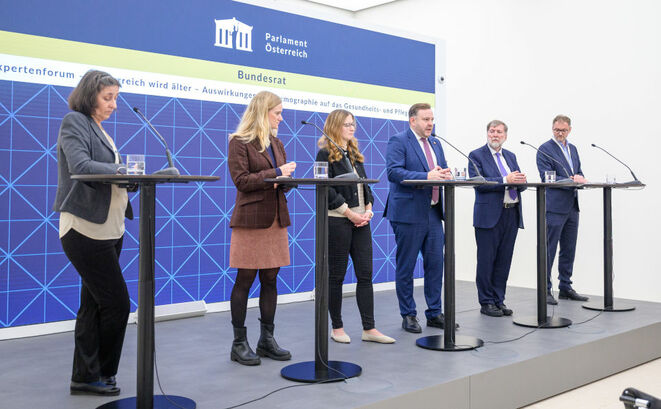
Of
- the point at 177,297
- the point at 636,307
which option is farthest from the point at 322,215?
the point at 636,307

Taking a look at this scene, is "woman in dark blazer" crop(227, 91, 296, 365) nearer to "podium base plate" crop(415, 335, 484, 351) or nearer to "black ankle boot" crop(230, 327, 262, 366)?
"black ankle boot" crop(230, 327, 262, 366)

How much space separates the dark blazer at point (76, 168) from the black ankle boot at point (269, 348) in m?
1.15

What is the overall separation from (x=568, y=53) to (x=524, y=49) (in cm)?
56

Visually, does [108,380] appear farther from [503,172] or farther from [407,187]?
[503,172]

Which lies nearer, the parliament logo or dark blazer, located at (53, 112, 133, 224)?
dark blazer, located at (53, 112, 133, 224)

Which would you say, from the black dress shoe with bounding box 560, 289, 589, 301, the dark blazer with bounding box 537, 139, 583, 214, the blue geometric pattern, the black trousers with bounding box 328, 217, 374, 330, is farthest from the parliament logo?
the black dress shoe with bounding box 560, 289, 589, 301

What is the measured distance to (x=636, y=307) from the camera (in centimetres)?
513

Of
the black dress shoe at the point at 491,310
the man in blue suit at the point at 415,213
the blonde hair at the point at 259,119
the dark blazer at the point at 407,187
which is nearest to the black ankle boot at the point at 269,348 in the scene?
the blonde hair at the point at 259,119

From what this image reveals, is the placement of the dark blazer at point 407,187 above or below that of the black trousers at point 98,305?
above

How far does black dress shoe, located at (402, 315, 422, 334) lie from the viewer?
4.06 m

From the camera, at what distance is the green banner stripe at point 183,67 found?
159 inches

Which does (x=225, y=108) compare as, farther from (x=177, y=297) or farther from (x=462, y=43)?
(x=462, y=43)

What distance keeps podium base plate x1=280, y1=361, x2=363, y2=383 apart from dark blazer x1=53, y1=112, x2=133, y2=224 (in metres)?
1.13

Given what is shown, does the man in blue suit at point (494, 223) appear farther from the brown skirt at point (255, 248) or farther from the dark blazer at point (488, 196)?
the brown skirt at point (255, 248)
